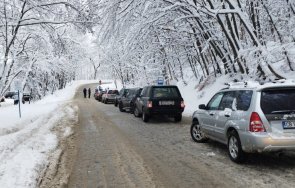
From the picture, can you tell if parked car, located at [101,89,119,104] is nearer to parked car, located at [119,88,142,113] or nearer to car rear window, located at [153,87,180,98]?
parked car, located at [119,88,142,113]

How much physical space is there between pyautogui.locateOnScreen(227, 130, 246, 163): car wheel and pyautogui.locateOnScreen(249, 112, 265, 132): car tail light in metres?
0.60

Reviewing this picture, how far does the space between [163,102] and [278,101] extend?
34.1 ft

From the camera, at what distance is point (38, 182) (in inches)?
286

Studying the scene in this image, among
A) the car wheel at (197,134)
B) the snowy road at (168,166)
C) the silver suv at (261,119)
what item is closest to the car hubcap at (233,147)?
the silver suv at (261,119)

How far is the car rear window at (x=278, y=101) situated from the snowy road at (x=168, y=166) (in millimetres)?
1210

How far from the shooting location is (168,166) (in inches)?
338

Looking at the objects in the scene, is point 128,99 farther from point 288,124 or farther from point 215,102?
point 288,124

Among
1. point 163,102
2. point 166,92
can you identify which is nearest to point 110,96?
point 166,92

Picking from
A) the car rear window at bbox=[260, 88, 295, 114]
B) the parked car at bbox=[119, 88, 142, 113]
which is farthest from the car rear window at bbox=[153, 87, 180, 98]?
the car rear window at bbox=[260, 88, 295, 114]

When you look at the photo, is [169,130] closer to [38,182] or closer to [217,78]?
[38,182]

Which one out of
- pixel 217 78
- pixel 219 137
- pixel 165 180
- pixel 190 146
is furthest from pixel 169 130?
pixel 217 78

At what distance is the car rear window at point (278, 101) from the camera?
801cm

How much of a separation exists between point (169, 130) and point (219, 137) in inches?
220

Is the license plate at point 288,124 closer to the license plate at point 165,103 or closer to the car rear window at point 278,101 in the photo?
the car rear window at point 278,101
